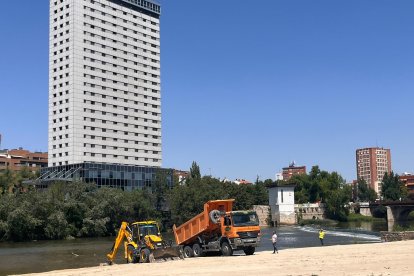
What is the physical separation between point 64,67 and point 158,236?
117 m

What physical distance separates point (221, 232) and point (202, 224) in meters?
1.66

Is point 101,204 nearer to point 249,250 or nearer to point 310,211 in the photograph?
point 249,250

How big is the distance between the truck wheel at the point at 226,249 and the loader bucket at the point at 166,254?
9.54 ft

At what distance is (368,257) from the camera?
28.3m

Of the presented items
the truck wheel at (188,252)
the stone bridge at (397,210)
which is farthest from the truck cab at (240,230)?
the stone bridge at (397,210)

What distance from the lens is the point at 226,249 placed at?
34.3m

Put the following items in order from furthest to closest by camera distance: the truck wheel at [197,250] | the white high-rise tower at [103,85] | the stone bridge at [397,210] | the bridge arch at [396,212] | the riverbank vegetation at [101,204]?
the bridge arch at [396,212]
the stone bridge at [397,210]
the white high-rise tower at [103,85]
the riverbank vegetation at [101,204]
the truck wheel at [197,250]

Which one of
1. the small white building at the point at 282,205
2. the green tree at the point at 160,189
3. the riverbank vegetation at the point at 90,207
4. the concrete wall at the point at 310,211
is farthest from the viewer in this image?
the concrete wall at the point at 310,211

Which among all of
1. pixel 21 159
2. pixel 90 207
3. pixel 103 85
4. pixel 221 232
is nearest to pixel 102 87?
pixel 103 85

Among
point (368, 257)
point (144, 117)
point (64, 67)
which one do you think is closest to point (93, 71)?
point (64, 67)

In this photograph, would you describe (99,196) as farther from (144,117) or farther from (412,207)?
(412,207)

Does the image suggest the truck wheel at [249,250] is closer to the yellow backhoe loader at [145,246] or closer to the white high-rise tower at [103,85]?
the yellow backhoe loader at [145,246]

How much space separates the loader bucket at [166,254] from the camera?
1300 inches

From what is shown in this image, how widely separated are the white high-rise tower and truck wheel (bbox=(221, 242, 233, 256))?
10740 centimetres
